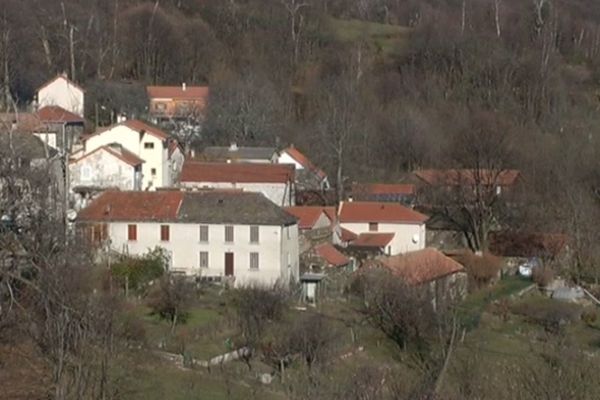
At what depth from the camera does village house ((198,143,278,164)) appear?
103 ft

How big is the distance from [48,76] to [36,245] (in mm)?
27002

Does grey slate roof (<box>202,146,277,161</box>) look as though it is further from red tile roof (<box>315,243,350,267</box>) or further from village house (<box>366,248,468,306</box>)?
village house (<box>366,248,468,306</box>)

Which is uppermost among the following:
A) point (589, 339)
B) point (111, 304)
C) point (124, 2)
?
point (124, 2)

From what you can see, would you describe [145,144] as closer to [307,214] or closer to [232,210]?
[307,214]

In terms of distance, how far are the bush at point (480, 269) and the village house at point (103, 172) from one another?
7522 millimetres

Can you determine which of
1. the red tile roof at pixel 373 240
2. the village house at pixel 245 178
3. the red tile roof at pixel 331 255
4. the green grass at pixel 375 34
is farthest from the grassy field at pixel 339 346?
the green grass at pixel 375 34

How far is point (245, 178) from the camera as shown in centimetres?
2778

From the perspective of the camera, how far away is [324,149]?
118 ft

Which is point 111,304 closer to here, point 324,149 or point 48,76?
point 324,149

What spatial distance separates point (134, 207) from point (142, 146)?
5466mm

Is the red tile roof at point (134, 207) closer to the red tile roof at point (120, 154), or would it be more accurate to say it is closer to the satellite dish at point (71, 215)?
the satellite dish at point (71, 215)

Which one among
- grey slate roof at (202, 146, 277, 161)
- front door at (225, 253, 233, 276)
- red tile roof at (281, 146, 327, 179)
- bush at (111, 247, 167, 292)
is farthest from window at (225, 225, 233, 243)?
red tile roof at (281, 146, 327, 179)

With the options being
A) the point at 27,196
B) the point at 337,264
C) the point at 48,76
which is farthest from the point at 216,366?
the point at 48,76

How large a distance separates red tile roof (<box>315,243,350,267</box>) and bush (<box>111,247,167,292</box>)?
391cm
